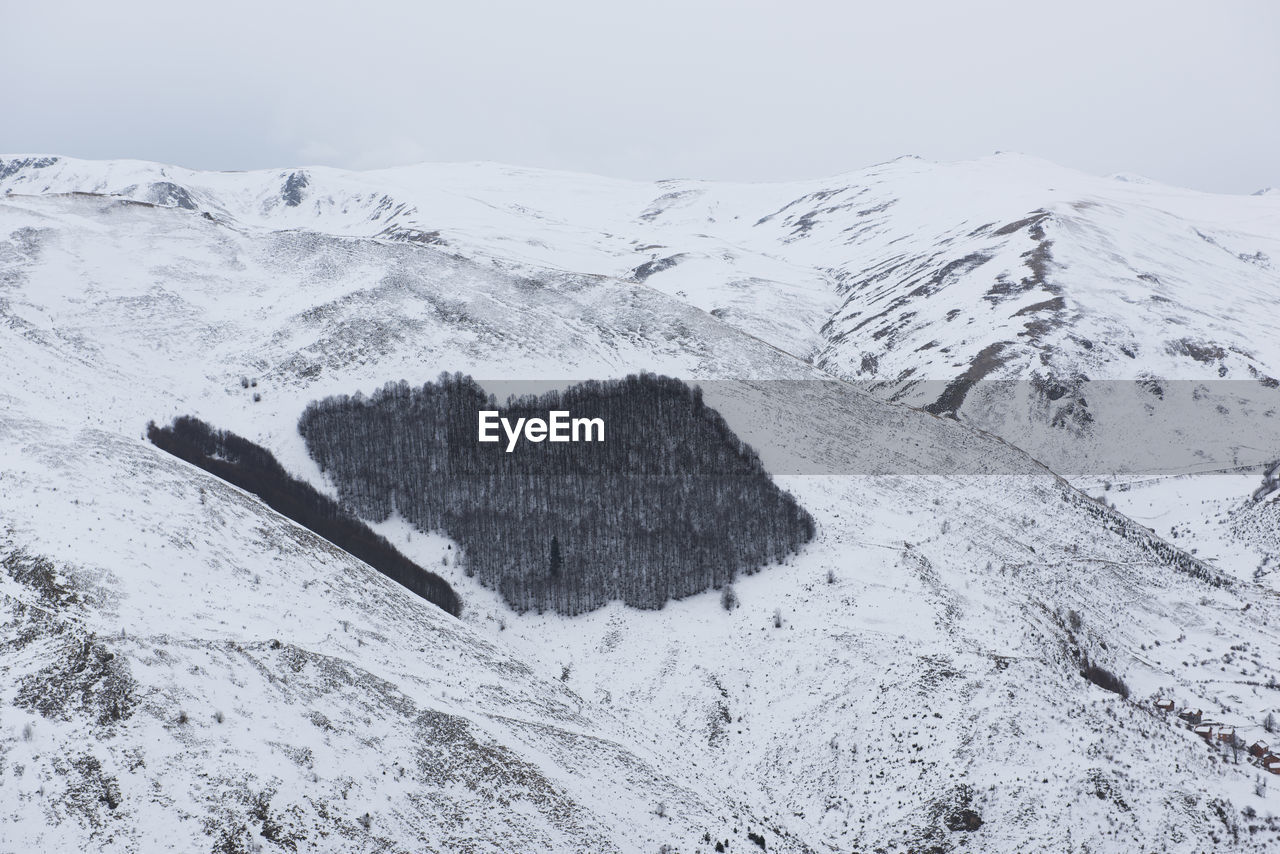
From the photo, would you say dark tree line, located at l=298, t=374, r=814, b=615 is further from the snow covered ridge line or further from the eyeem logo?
the snow covered ridge line

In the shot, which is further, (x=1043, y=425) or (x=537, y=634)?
(x=1043, y=425)

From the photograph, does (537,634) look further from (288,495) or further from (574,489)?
(288,495)

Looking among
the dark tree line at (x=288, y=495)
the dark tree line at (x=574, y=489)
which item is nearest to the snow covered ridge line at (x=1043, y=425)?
the dark tree line at (x=574, y=489)

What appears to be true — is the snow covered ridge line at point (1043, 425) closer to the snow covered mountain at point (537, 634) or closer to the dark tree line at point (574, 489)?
the snow covered mountain at point (537, 634)

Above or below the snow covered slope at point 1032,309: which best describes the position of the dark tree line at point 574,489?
below

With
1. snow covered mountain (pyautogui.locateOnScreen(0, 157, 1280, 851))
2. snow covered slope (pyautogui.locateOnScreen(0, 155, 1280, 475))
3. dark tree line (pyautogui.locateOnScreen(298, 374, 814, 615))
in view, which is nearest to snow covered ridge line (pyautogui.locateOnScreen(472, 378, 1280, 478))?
snow covered slope (pyautogui.locateOnScreen(0, 155, 1280, 475))

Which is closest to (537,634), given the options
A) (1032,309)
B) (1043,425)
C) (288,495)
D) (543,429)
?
(543,429)
